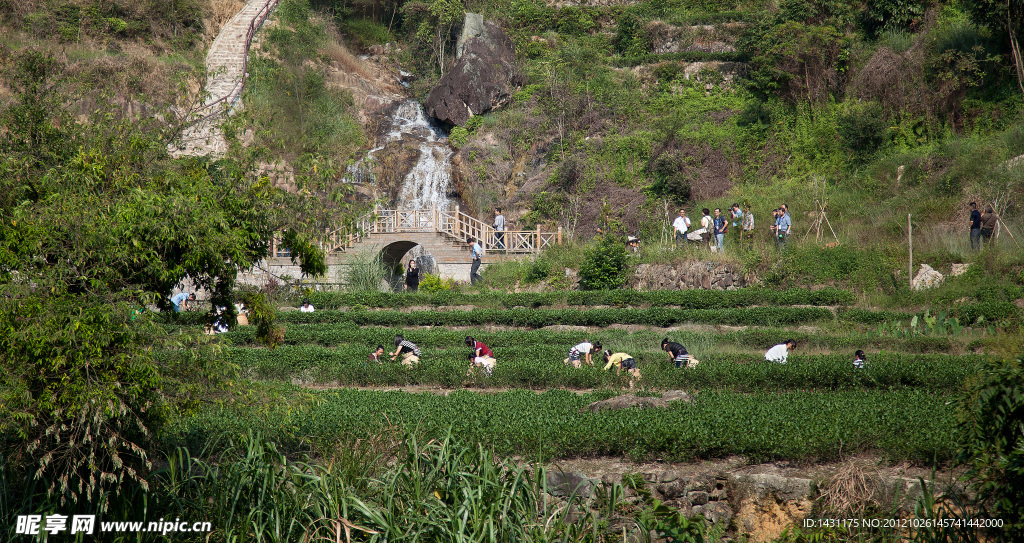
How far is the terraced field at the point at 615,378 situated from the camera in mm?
7973

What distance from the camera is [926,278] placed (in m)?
18.1

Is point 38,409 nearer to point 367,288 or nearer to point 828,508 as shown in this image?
point 828,508

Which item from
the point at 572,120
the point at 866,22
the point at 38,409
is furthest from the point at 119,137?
the point at 866,22

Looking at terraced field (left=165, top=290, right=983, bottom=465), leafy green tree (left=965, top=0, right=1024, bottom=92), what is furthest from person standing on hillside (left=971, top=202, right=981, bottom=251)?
leafy green tree (left=965, top=0, right=1024, bottom=92)

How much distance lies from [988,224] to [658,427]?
47.4ft

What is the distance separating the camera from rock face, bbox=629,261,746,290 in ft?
67.7

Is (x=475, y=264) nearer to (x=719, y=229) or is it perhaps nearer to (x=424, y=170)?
(x=719, y=229)

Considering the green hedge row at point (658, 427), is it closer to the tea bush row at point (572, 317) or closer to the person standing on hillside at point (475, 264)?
the tea bush row at point (572, 317)

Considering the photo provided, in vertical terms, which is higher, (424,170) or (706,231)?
(424,170)

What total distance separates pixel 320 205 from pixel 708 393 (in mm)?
6458

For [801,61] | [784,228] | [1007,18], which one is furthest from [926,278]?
[801,61]

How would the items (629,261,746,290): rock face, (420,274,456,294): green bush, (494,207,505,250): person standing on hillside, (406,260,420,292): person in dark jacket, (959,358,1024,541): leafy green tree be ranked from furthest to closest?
(494,207,505,250): person standing on hillside, (406,260,420,292): person in dark jacket, (420,274,456,294): green bush, (629,261,746,290): rock face, (959,358,1024,541): leafy green tree

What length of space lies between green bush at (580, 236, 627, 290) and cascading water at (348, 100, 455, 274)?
9767mm

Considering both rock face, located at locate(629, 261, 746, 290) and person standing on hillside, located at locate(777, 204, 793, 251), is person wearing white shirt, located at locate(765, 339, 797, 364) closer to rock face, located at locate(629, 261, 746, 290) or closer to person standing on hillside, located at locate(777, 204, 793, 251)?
rock face, located at locate(629, 261, 746, 290)
